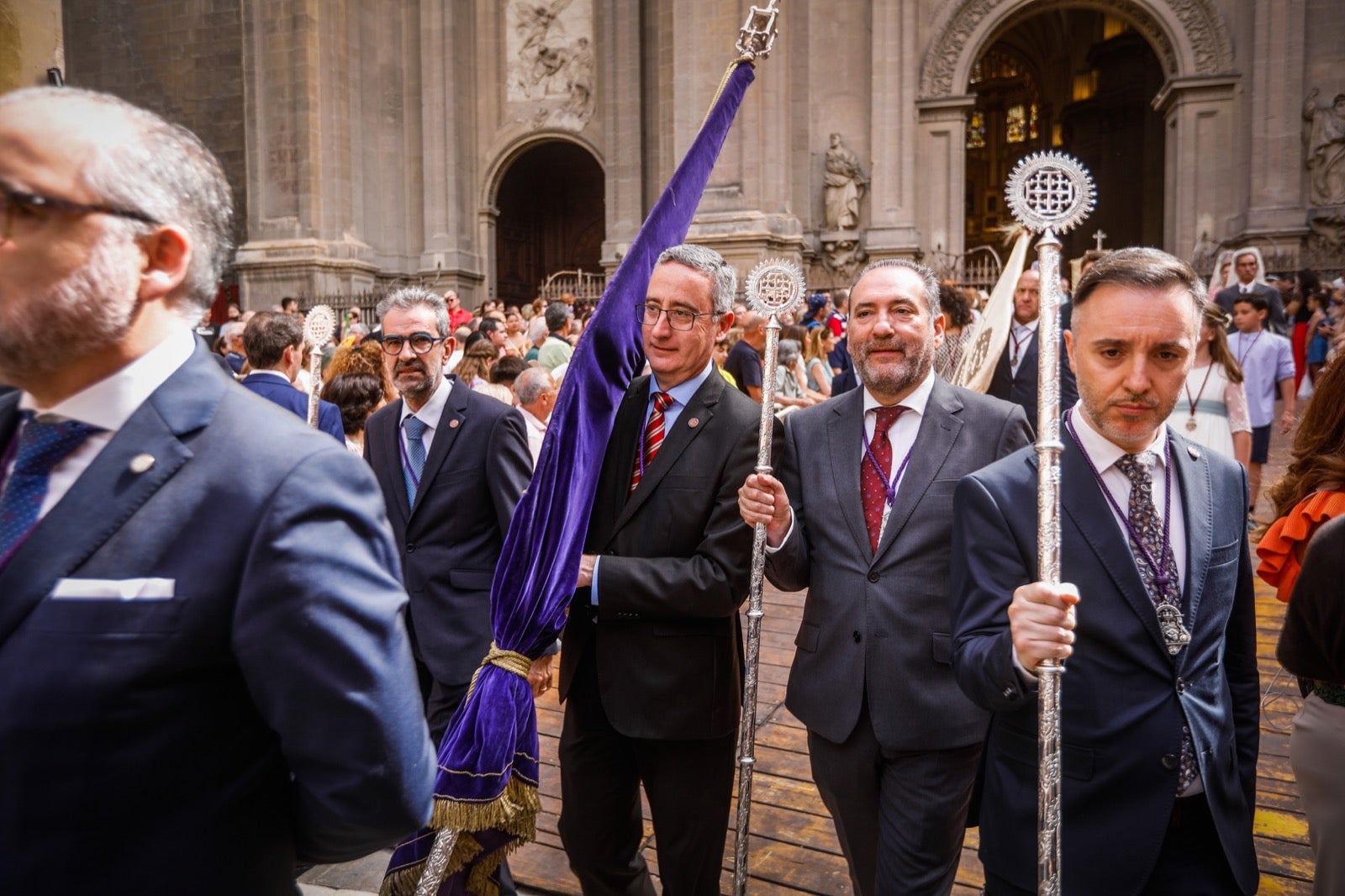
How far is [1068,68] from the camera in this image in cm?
2836

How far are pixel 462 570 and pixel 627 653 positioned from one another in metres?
0.89

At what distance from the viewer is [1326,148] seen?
630 inches

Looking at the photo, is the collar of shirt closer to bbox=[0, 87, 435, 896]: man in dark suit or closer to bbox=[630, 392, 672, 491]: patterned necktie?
bbox=[630, 392, 672, 491]: patterned necktie

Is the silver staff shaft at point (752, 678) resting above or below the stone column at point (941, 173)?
below

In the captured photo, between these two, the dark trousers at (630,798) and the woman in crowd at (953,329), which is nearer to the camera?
the dark trousers at (630,798)

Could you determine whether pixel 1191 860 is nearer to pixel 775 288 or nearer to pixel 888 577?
pixel 888 577

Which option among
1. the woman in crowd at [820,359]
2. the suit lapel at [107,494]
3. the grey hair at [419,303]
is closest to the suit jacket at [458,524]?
the grey hair at [419,303]

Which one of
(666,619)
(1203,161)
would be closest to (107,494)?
(666,619)

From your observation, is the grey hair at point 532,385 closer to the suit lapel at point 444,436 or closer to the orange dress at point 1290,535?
the suit lapel at point 444,436

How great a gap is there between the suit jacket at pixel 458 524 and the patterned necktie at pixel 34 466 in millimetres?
1962

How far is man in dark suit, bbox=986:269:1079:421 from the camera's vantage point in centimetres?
618

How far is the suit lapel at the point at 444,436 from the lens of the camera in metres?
3.35

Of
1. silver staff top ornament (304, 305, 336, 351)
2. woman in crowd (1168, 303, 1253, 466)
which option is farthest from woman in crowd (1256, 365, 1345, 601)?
silver staff top ornament (304, 305, 336, 351)

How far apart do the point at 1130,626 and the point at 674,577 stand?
3.81 feet
